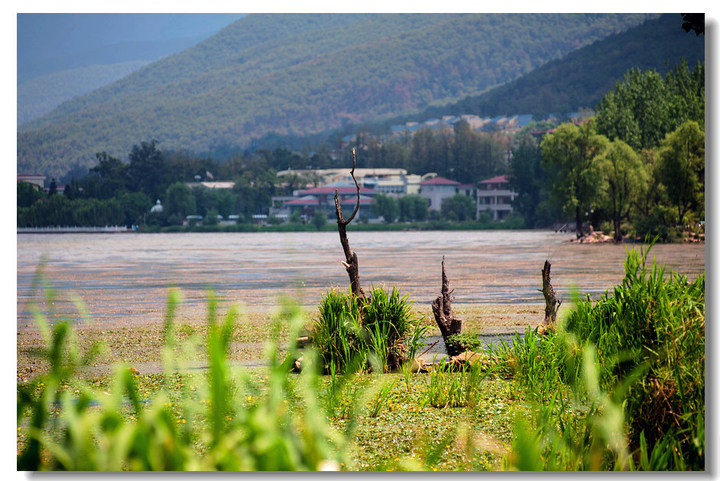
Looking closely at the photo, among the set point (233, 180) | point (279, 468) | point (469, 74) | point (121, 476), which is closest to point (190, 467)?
point (279, 468)

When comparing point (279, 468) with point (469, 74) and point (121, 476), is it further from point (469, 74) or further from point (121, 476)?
point (469, 74)

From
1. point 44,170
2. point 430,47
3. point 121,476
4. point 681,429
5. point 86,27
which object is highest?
point 430,47

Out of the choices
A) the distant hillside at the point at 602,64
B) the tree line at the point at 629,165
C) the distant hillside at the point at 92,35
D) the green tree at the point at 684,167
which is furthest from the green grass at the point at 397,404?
the green tree at the point at 684,167

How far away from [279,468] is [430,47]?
9.53 metres

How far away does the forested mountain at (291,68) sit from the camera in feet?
25.8

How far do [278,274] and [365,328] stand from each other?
42.9 ft

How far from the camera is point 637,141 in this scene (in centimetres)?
2947

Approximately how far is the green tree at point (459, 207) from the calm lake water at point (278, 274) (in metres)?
7.66

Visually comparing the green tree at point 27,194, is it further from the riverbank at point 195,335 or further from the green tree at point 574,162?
the green tree at point 574,162

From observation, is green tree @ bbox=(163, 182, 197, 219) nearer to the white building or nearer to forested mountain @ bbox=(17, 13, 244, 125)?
forested mountain @ bbox=(17, 13, 244, 125)

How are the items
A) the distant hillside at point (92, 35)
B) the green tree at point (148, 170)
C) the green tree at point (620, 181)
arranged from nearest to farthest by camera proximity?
the distant hillside at point (92, 35)
the green tree at point (148, 170)
the green tree at point (620, 181)

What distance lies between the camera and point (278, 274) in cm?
1944

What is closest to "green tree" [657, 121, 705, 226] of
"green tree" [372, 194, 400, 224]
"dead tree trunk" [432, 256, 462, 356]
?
"dead tree trunk" [432, 256, 462, 356]

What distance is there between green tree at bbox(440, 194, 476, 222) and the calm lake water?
7663 millimetres
